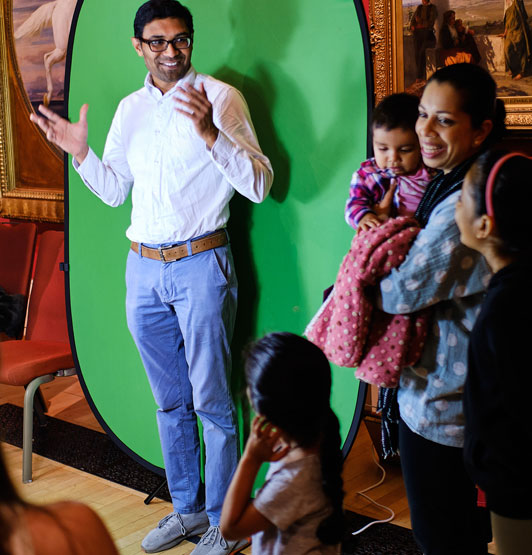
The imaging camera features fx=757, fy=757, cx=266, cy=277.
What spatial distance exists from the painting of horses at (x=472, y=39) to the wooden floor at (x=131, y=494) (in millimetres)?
1489

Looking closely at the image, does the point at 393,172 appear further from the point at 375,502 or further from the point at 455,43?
the point at 375,502

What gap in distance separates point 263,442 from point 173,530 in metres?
1.41

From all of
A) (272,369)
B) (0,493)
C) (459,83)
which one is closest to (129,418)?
(272,369)

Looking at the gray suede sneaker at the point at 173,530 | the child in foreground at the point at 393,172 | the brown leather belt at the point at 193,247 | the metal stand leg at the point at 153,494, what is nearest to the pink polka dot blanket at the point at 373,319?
the child in foreground at the point at 393,172

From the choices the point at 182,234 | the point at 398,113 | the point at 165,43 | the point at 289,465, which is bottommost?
the point at 289,465

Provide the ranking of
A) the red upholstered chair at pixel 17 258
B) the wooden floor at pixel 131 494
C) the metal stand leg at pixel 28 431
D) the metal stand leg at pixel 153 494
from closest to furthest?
1. the wooden floor at pixel 131 494
2. the metal stand leg at pixel 153 494
3. the metal stand leg at pixel 28 431
4. the red upholstered chair at pixel 17 258

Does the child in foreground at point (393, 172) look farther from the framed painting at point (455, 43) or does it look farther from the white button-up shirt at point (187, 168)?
the framed painting at point (455, 43)

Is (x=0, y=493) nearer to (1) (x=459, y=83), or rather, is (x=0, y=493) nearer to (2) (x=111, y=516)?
(1) (x=459, y=83)

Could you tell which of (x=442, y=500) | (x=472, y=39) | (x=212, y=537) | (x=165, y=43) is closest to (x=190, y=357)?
(x=212, y=537)

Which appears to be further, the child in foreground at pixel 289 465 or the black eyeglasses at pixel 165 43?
the black eyeglasses at pixel 165 43

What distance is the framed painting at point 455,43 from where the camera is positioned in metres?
2.58

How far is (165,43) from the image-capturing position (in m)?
2.28

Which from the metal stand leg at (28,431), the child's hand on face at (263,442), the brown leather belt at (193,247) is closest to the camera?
the child's hand on face at (263,442)

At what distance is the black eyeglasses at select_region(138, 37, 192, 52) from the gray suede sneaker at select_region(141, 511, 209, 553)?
1.53 m
